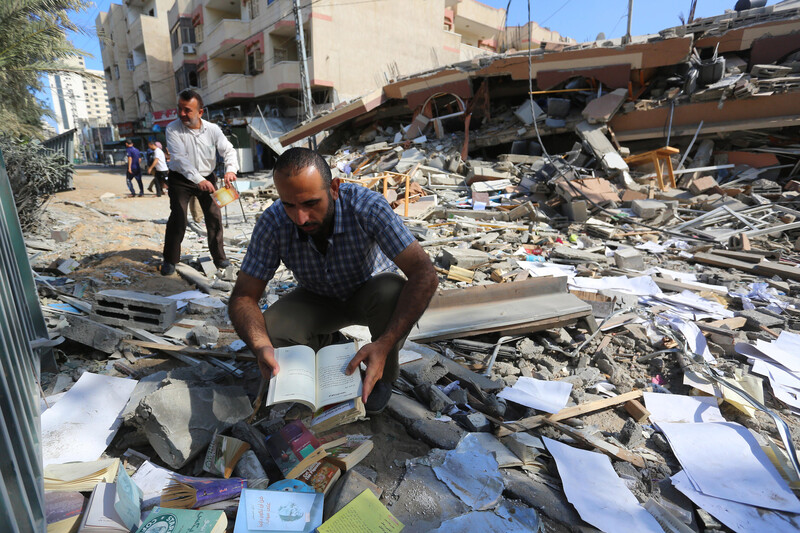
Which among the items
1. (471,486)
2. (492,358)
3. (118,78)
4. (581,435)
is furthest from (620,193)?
(118,78)

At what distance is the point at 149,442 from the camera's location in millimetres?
2104

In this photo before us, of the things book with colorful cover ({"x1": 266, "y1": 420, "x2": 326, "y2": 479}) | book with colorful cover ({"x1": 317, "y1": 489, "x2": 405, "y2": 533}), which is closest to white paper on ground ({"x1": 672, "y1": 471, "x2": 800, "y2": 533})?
book with colorful cover ({"x1": 317, "y1": 489, "x2": 405, "y2": 533})

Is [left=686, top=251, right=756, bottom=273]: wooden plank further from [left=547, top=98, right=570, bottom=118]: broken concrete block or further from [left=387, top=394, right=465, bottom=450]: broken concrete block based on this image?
[left=547, top=98, right=570, bottom=118]: broken concrete block

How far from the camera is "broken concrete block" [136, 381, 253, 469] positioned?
196cm

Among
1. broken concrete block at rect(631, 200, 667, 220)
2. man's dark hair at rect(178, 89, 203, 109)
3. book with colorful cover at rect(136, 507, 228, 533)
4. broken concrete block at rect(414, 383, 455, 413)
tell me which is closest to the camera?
book with colorful cover at rect(136, 507, 228, 533)

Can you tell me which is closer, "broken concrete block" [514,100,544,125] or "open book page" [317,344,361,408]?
"open book page" [317,344,361,408]

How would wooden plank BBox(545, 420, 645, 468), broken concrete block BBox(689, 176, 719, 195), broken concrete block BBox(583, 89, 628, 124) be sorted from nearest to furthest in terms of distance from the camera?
wooden plank BBox(545, 420, 645, 468) < broken concrete block BBox(689, 176, 719, 195) < broken concrete block BBox(583, 89, 628, 124)

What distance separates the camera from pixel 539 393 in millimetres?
2727

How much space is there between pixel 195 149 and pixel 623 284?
511 cm

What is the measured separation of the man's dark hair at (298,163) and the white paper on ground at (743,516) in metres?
2.37

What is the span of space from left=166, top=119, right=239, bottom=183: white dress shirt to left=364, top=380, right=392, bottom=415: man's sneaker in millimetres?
3490

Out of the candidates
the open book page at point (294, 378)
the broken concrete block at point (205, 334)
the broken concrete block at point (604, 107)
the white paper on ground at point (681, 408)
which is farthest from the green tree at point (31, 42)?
the broken concrete block at point (604, 107)

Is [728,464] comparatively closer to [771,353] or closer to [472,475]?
[472,475]

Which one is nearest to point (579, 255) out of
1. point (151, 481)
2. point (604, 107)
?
point (151, 481)
